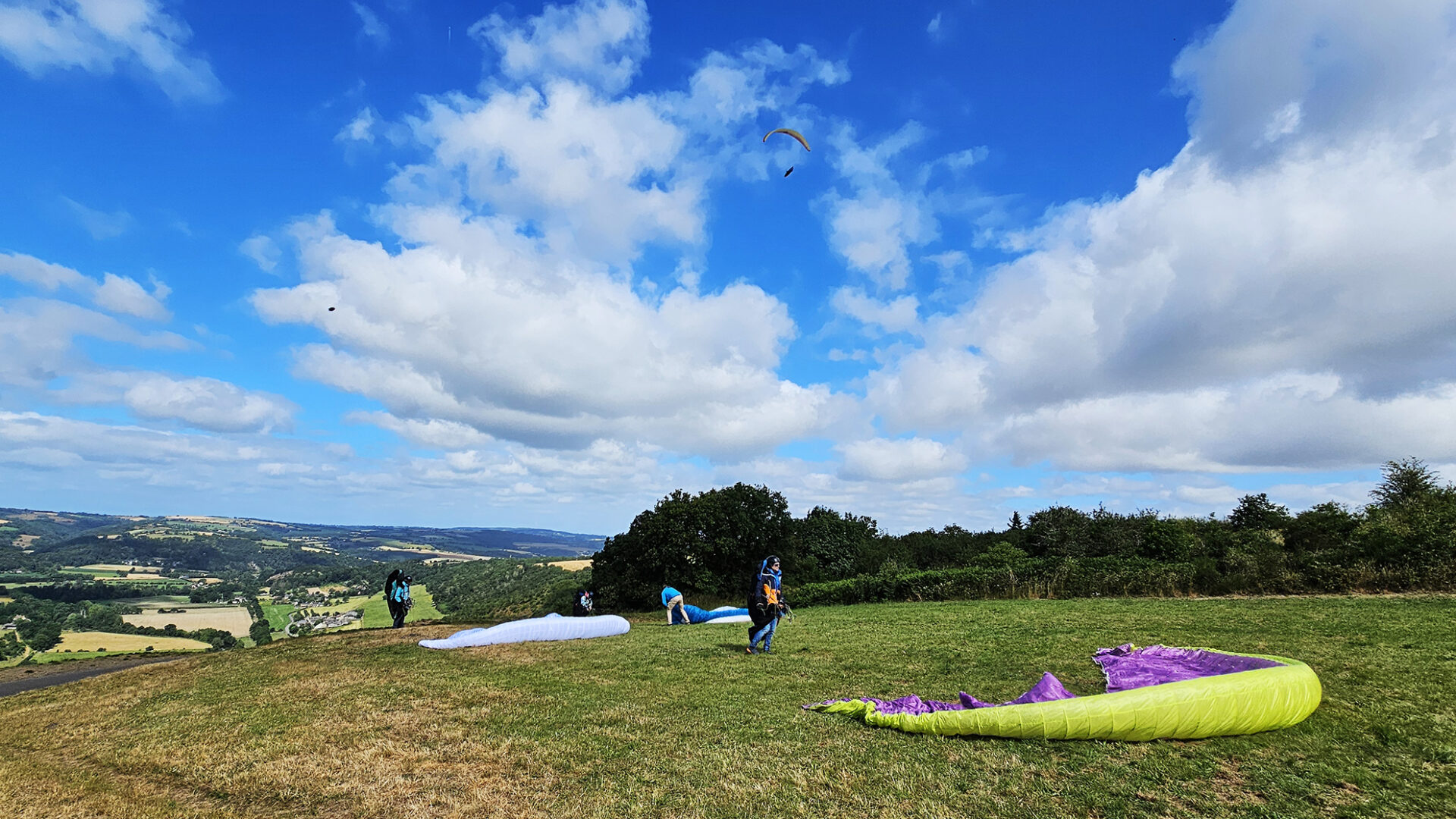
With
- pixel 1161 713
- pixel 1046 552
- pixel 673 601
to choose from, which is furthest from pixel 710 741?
pixel 1046 552

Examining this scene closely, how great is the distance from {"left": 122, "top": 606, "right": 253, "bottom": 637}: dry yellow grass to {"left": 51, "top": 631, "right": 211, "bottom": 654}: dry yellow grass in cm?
685

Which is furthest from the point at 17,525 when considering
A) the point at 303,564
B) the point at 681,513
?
the point at 681,513

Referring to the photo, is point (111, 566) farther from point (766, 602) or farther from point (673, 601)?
point (766, 602)

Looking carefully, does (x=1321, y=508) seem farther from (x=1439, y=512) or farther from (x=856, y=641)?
(x=856, y=641)

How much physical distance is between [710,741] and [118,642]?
136ft

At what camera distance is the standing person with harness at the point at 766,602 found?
13.4m

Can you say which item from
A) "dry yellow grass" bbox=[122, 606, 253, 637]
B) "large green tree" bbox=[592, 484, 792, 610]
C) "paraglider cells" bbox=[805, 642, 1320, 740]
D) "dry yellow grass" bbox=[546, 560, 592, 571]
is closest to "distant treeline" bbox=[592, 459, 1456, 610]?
"large green tree" bbox=[592, 484, 792, 610]

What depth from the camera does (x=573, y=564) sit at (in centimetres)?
9525

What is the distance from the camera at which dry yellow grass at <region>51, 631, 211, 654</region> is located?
26.3m

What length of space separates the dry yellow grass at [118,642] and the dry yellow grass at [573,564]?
50.0 meters

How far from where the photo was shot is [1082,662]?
10844 mm

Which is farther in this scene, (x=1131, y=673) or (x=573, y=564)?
(x=573, y=564)

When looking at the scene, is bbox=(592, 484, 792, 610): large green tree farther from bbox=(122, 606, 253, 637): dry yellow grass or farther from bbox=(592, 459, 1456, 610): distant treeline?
bbox=(122, 606, 253, 637): dry yellow grass

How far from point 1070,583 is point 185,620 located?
6866 cm
